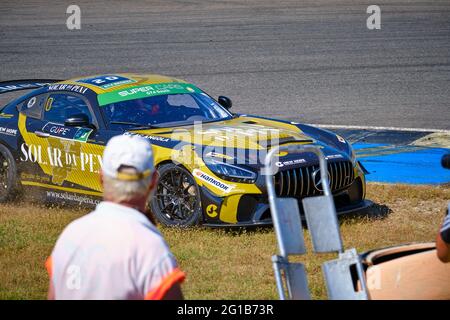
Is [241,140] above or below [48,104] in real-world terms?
below

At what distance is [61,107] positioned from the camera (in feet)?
34.1

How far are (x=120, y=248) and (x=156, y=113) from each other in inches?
249

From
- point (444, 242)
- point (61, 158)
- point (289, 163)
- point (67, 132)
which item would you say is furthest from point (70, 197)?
point (444, 242)

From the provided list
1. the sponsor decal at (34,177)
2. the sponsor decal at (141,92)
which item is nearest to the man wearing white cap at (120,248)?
the sponsor decal at (141,92)

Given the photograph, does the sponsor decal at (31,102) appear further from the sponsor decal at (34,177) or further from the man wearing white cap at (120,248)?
the man wearing white cap at (120,248)

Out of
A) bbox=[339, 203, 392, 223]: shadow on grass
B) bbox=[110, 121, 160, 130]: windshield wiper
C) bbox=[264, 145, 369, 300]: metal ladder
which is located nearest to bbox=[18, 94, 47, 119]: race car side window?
bbox=[110, 121, 160, 130]: windshield wiper

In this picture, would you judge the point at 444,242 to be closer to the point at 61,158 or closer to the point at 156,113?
the point at 156,113

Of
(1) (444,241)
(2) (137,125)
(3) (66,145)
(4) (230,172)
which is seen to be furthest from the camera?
(3) (66,145)

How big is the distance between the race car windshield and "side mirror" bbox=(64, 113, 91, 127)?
0.73 feet

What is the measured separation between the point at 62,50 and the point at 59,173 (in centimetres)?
1314

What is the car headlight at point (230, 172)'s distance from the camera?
8.87 metres

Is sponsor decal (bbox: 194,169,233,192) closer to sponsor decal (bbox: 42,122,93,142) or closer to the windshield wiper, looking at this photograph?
the windshield wiper

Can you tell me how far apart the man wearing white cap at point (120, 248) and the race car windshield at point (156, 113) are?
5886 millimetres

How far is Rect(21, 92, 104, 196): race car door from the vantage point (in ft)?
31.7
